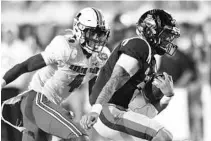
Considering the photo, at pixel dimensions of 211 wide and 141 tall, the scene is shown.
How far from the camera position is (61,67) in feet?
18.4

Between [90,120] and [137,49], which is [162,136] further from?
[137,49]

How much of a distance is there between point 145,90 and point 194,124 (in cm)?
406

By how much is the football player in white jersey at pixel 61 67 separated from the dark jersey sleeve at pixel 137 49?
0.59m

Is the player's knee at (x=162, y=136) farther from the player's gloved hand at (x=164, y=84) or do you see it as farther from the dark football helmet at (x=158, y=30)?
the dark football helmet at (x=158, y=30)

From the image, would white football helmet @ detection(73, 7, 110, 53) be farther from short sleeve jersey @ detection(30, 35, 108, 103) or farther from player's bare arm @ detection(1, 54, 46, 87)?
player's bare arm @ detection(1, 54, 46, 87)

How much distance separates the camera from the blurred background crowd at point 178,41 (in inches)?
337

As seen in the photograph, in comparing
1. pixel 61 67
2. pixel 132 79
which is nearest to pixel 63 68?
pixel 61 67

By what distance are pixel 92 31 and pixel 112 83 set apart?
79 centimetres

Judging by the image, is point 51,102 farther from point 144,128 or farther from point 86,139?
point 144,128

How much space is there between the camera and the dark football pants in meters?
5.23

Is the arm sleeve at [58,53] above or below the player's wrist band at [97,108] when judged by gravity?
above

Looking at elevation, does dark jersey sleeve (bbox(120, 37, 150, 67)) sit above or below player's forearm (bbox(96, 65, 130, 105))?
above

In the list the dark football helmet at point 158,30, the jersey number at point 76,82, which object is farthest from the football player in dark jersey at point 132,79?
the jersey number at point 76,82

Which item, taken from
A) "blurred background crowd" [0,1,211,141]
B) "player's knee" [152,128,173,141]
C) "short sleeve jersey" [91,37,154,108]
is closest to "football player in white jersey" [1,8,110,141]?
"short sleeve jersey" [91,37,154,108]
